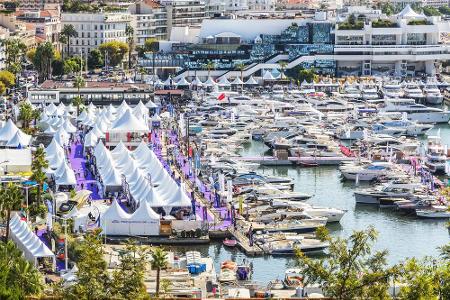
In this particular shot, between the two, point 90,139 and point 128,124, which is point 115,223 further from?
point 128,124

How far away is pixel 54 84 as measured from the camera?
6494 cm

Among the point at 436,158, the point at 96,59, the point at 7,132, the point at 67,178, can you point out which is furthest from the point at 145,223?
the point at 96,59

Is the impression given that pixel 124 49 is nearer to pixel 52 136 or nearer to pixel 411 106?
pixel 411 106

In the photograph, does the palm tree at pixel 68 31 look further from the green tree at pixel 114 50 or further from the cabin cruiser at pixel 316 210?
the cabin cruiser at pixel 316 210

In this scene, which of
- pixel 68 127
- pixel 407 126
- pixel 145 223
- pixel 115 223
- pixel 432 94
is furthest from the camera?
pixel 432 94

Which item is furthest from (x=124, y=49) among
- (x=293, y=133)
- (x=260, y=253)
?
(x=260, y=253)

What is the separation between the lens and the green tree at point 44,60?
7262cm

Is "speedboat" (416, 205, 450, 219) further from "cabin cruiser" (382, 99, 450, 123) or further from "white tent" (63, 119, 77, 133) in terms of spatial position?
"cabin cruiser" (382, 99, 450, 123)

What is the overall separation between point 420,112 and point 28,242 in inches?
1297

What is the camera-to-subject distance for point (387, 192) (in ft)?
→ 138

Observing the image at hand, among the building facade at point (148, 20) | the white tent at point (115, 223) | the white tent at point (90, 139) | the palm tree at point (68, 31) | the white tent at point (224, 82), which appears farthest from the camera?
the building facade at point (148, 20)

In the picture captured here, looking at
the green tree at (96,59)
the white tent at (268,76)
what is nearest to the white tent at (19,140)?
the white tent at (268,76)

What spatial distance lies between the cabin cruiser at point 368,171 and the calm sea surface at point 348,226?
1.11 ft

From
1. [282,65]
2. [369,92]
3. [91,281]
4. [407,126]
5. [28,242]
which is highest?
[282,65]
